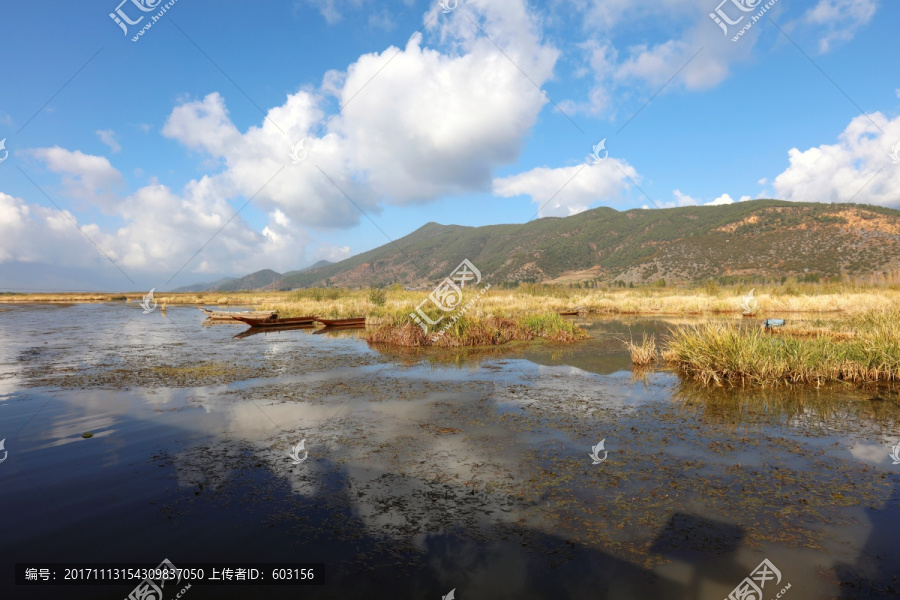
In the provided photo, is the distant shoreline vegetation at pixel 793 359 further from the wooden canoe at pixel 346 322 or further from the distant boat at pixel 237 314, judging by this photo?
the distant boat at pixel 237 314

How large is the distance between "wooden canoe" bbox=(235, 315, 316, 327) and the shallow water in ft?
50.2

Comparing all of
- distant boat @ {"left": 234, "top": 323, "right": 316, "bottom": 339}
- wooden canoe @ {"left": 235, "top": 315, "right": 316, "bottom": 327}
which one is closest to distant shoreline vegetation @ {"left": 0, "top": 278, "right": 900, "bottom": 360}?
wooden canoe @ {"left": 235, "top": 315, "right": 316, "bottom": 327}

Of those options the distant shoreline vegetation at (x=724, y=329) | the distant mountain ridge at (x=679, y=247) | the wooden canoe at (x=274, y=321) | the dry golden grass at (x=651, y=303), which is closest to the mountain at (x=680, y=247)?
the distant mountain ridge at (x=679, y=247)

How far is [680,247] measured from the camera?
93.5m

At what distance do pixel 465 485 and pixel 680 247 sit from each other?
100449 millimetres

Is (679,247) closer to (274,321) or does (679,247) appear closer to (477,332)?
(477,332)

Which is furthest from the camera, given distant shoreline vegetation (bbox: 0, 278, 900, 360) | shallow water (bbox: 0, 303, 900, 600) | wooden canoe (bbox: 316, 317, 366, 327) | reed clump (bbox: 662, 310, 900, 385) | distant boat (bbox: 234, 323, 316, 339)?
wooden canoe (bbox: 316, 317, 366, 327)

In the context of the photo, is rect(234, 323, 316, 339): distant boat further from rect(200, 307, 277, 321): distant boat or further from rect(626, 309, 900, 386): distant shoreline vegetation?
rect(626, 309, 900, 386): distant shoreline vegetation

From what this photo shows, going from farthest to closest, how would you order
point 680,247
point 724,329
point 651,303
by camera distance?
point 680,247 → point 651,303 → point 724,329

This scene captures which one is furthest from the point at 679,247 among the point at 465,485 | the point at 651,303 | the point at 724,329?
the point at 465,485

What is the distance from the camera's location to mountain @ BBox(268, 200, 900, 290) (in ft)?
245

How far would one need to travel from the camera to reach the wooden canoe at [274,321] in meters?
27.2

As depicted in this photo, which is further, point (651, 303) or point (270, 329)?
point (651, 303)

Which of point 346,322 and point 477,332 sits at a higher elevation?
point 346,322
